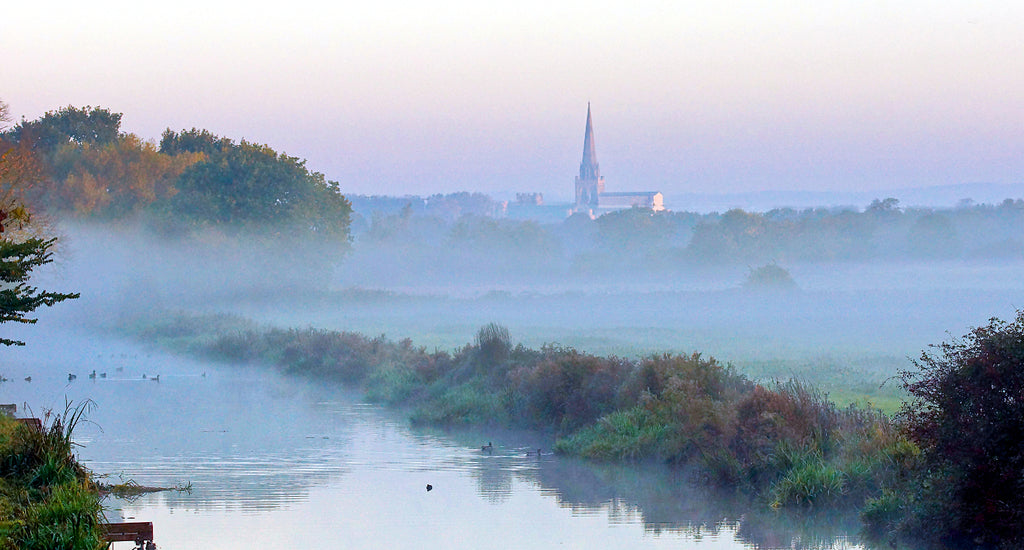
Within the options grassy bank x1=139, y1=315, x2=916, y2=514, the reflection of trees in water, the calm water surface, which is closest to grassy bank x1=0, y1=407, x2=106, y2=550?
the calm water surface

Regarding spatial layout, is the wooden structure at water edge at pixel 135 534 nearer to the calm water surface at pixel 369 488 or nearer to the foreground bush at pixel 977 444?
the calm water surface at pixel 369 488

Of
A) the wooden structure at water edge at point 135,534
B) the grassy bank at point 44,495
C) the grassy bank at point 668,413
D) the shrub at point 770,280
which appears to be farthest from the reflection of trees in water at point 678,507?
the shrub at point 770,280

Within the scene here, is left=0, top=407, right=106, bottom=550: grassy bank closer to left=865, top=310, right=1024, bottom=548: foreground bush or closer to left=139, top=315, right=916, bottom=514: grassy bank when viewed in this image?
left=865, top=310, right=1024, bottom=548: foreground bush

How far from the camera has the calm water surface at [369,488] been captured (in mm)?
18094

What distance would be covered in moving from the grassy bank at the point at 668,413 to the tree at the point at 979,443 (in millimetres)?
2376

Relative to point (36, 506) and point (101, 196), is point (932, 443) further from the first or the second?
point (101, 196)

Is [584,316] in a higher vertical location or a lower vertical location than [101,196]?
lower

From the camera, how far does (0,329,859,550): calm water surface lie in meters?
18.1

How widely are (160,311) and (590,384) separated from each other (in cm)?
5091

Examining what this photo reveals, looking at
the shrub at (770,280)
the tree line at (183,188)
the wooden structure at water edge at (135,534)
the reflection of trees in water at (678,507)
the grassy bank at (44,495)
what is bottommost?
the reflection of trees in water at (678,507)

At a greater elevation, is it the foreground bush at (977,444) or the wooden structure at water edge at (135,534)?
the foreground bush at (977,444)

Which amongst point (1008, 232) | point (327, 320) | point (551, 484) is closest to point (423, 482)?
point (551, 484)

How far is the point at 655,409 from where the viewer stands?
2495 cm

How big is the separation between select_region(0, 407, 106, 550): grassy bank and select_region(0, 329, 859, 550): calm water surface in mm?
1232
